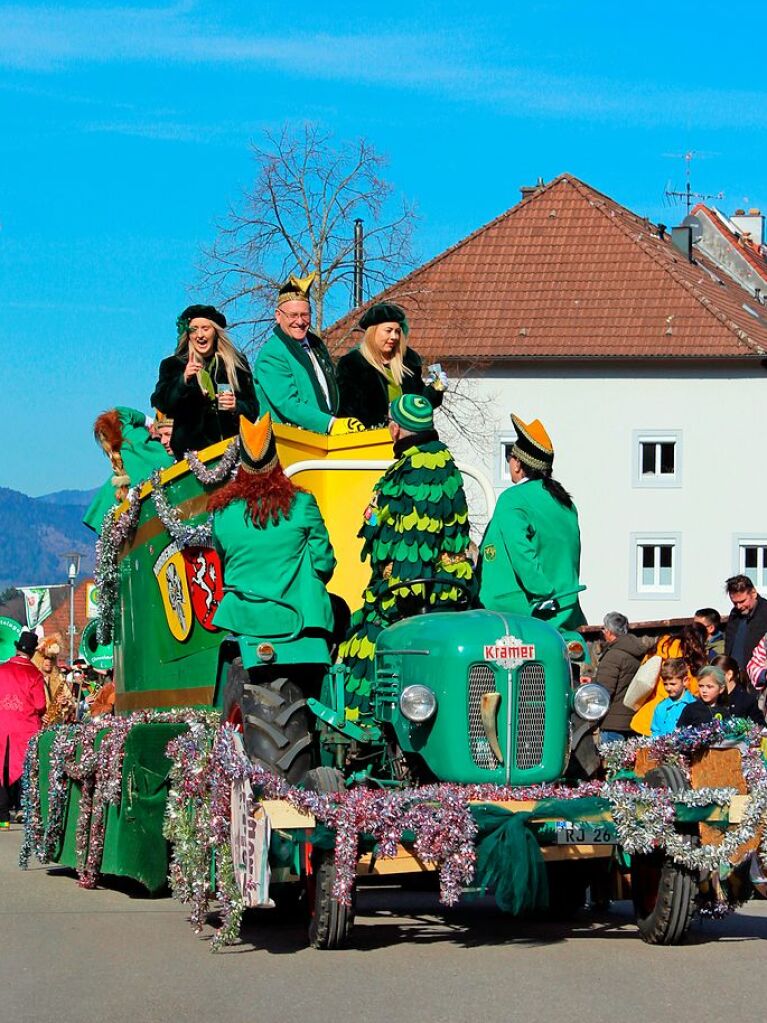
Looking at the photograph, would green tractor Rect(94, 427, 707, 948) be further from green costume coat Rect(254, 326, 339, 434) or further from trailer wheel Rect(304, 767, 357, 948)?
green costume coat Rect(254, 326, 339, 434)

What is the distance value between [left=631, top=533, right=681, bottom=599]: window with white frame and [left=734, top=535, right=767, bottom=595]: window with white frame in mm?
1625

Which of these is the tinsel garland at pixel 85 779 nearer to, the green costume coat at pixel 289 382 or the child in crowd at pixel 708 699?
the green costume coat at pixel 289 382

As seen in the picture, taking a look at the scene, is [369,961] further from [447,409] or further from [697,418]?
[697,418]

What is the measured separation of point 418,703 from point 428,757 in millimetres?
300

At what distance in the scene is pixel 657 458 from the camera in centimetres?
5759

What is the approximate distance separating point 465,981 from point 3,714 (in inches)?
468

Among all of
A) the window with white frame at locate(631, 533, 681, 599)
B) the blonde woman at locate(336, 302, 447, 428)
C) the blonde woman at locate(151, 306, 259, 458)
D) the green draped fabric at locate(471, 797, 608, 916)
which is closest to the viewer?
the green draped fabric at locate(471, 797, 608, 916)

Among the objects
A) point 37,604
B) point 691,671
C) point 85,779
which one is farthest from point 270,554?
point 37,604

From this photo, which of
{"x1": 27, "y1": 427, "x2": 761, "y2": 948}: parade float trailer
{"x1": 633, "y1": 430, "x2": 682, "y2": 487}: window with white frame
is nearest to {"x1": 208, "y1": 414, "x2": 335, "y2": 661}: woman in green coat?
{"x1": 27, "y1": 427, "x2": 761, "y2": 948}: parade float trailer

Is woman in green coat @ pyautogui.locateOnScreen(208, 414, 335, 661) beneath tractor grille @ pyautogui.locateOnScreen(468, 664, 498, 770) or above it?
above

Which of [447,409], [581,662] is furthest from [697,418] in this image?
[581,662]

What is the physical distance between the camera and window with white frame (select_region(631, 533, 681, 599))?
5694cm

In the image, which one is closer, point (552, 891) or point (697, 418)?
point (552, 891)

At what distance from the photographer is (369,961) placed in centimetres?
939
